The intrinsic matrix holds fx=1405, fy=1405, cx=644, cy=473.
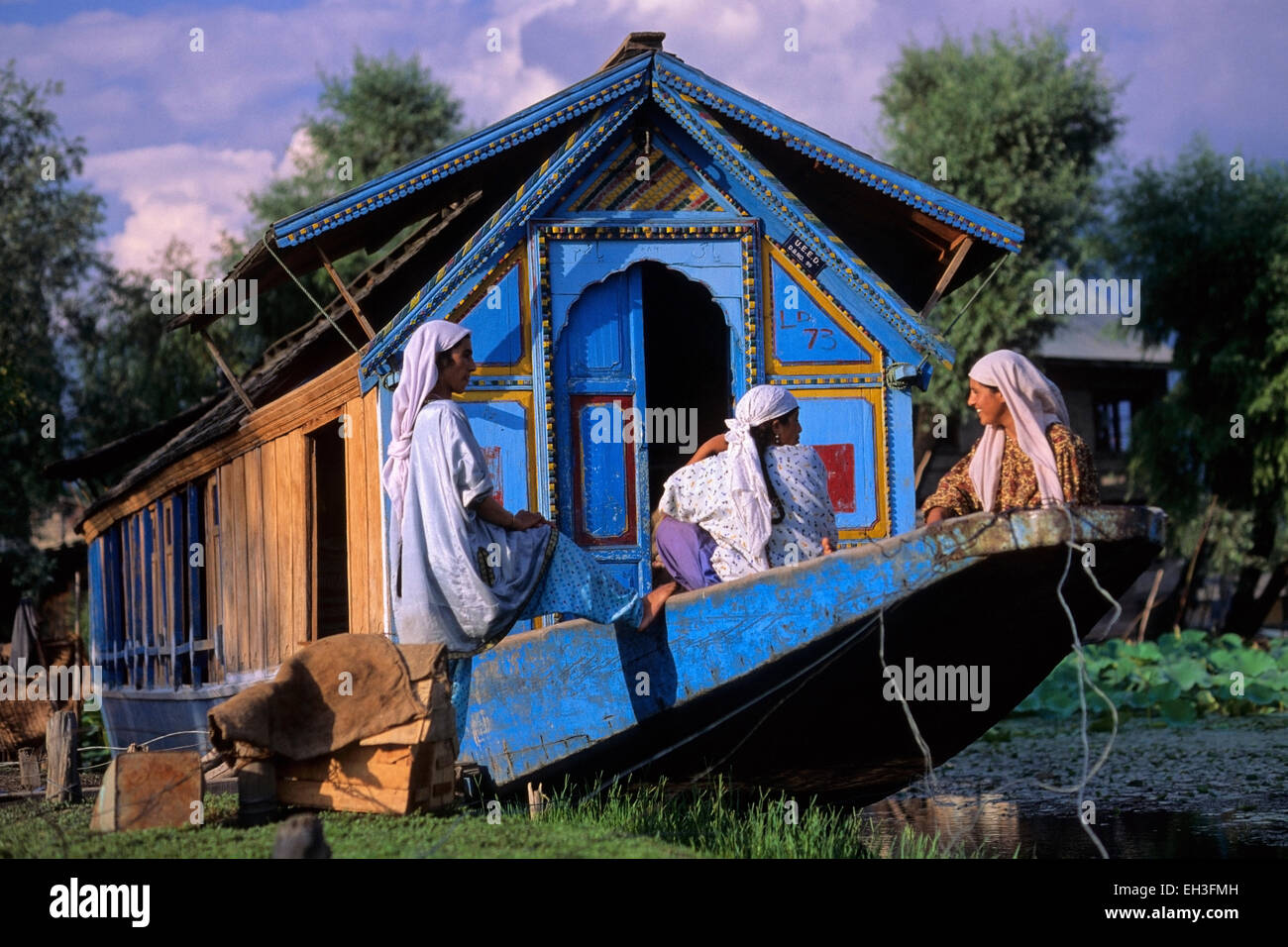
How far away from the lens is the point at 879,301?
9.22m

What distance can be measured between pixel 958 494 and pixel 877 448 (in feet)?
7.01

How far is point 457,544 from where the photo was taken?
6.26 m

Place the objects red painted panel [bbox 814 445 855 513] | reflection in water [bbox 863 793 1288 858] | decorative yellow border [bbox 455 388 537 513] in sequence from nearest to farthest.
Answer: reflection in water [bbox 863 793 1288 858] → decorative yellow border [bbox 455 388 537 513] → red painted panel [bbox 814 445 855 513]

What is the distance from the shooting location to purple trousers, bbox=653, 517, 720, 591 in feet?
24.1

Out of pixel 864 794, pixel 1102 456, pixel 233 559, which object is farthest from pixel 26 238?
pixel 1102 456

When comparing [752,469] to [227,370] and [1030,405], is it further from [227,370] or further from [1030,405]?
[227,370]

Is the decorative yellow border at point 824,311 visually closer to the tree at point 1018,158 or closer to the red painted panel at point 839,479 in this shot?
the red painted panel at point 839,479

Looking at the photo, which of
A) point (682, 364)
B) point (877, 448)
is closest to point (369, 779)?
point (877, 448)

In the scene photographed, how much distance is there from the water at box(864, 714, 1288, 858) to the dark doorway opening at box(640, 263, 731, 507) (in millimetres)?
3638

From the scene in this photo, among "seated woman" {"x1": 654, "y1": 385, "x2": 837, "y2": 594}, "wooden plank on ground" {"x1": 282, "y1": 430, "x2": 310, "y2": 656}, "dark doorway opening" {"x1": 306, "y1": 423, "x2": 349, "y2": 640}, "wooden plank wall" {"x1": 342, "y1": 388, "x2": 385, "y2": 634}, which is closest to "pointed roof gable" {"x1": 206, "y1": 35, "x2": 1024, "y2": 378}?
"wooden plank wall" {"x1": 342, "y1": 388, "x2": 385, "y2": 634}

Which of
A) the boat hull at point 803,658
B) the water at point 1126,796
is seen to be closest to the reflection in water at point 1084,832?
the water at point 1126,796

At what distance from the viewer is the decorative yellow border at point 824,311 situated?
9188mm

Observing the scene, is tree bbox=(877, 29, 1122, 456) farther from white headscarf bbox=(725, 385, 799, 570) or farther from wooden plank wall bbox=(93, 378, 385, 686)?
white headscarf bbox=(725, 385, 799, 570)
